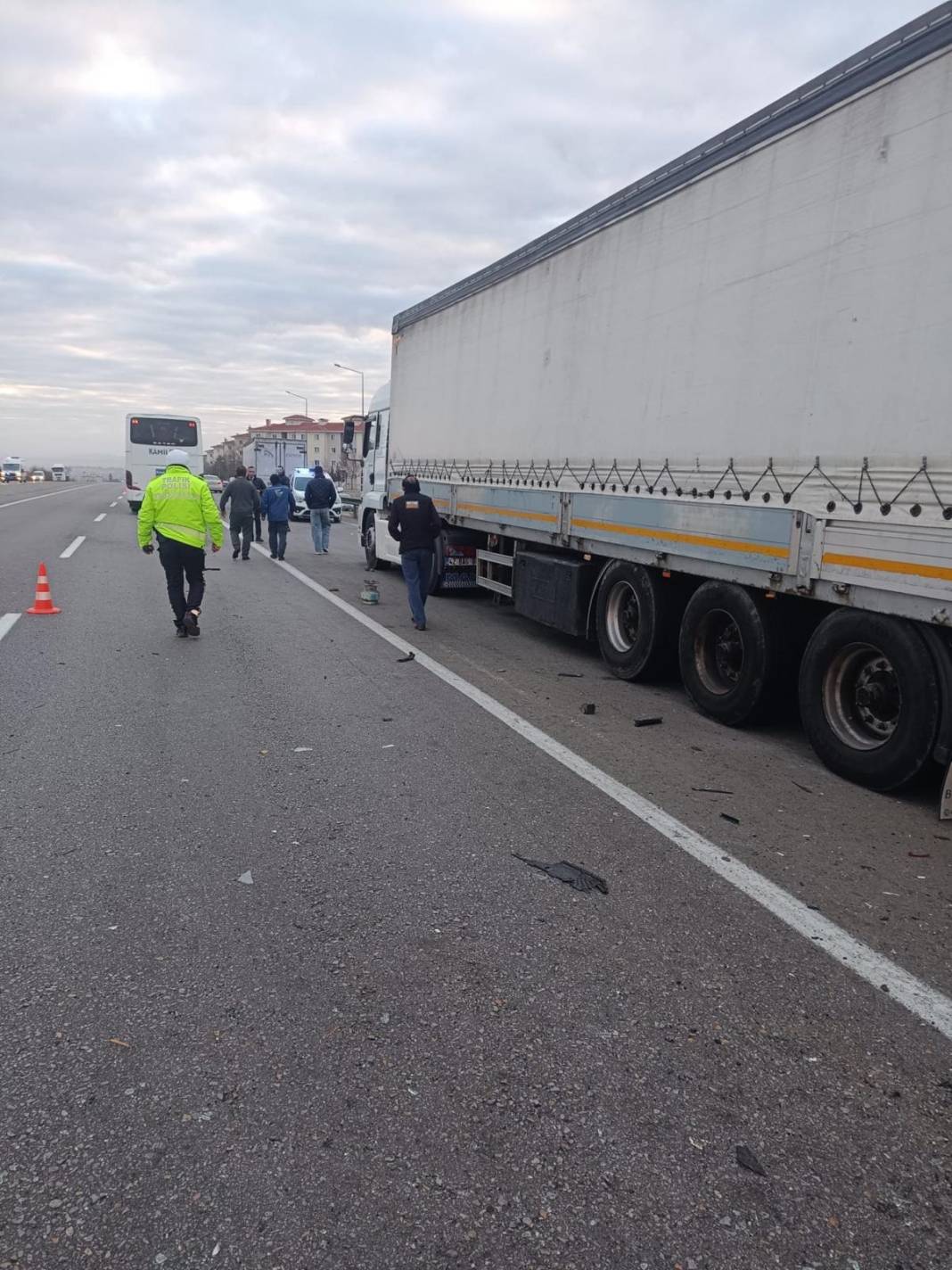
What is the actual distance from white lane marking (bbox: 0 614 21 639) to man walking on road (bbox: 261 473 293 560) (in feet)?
25.8

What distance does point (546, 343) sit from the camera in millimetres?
9719

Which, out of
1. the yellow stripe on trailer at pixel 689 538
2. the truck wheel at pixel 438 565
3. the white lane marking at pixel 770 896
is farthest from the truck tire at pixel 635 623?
the truck wheel at pixel 438 565

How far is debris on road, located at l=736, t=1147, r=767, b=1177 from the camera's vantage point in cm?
245

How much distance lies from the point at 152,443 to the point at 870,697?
2831 cm

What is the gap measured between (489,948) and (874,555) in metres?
3.29

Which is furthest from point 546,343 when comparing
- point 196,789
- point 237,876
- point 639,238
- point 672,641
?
point 237,876

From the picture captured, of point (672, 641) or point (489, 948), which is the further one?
point (672, 641)

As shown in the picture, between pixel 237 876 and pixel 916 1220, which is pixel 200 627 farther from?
pixel 916 1220

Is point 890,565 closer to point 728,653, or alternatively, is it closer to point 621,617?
point 728,653

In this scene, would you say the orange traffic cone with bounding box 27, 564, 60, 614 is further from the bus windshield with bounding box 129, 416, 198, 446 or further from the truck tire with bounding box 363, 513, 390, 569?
the bus windshield with bounding box 129, 416, 198, 446

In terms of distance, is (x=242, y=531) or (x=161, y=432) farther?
(x=161, y=432)

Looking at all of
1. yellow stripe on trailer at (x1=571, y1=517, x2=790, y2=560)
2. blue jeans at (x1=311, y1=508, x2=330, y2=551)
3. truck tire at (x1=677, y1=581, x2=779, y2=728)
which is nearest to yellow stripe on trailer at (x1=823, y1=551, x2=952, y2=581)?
yellow stripe on trailer at (x1=571, y1=517, x2=790, y2=560)

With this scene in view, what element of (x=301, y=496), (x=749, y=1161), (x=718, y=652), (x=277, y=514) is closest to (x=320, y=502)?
(x=277, y=514)

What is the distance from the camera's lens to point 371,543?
54.9 ft
